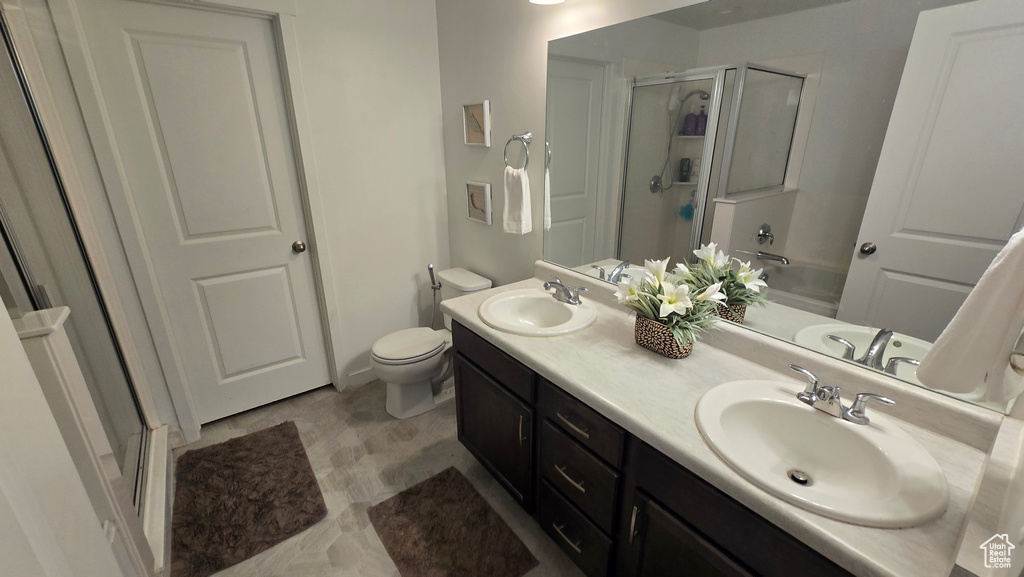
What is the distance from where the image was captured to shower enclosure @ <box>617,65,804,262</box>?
3.90ft

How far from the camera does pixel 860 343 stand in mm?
1116

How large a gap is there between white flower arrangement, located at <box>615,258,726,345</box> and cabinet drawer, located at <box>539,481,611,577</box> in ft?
2.00

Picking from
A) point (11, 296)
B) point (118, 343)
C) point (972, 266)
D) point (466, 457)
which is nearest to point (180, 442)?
point (118, 343)

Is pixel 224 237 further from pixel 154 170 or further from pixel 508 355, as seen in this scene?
pixel 508 355

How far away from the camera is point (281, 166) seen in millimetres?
2105

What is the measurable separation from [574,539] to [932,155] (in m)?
1.35

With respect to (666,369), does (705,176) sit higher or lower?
higher

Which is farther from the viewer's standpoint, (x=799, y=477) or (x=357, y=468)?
(x=357, y=468)

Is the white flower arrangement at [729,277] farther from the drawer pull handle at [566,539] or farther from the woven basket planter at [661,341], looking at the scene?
the drawer pull handle at [566,539]

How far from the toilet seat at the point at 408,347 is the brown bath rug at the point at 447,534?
57 centimetres

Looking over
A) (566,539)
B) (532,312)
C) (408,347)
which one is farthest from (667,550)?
(408,347)

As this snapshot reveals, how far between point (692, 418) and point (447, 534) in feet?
3.57

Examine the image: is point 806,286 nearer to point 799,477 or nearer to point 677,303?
point 677,303

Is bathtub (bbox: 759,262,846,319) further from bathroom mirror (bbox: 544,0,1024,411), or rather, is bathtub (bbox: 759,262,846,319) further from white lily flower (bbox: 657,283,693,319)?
white lily flower (bbox: 657,283,693,319)
